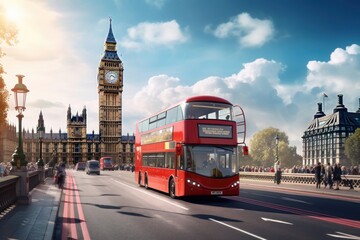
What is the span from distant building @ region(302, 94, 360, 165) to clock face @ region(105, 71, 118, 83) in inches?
3111

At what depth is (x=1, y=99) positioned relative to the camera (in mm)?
26562

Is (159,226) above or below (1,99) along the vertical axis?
below

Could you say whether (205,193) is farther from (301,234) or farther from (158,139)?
→ (301,234)

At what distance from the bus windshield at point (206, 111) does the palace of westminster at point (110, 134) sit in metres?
139

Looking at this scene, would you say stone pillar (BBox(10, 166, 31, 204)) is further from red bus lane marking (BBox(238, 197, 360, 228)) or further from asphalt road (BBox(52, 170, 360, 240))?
red bus lane marking (BBox(238, 197, 360, 228))

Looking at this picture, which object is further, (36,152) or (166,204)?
(36,152)

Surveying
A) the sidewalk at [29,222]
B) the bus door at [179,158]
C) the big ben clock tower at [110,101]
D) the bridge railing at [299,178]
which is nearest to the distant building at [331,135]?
the big ben clock tower at [110,101]

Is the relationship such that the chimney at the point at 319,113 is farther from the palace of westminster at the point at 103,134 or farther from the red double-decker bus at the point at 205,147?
the red double-decker bus at the point at 205,147

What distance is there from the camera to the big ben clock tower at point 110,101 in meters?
161

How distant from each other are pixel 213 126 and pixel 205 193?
297 centimetres

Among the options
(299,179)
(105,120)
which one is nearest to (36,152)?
(105,120)

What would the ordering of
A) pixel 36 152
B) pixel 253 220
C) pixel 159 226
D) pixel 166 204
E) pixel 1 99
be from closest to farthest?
pixel 159 226
pixel 253 220
pixel 166 204
pixel 1 99
pixel 36 152

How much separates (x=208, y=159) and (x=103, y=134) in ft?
488

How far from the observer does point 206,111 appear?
63.7 ft
